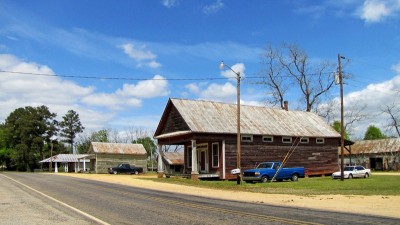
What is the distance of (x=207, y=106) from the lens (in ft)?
132

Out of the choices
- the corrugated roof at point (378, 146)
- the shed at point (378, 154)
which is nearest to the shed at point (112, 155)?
the shed at point (378, 154)

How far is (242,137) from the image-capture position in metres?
37.9

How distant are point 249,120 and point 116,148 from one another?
3556cm

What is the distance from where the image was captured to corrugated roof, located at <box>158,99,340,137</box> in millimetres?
37062

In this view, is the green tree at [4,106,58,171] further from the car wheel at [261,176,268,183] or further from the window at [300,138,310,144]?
the car wheel at [261,176,268,183]

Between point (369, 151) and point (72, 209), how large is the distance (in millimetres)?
60325

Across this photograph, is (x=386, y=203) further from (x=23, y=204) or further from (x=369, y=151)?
(x=369, y=151)

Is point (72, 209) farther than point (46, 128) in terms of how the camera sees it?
No

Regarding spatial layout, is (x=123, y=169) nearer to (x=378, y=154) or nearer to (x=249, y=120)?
(x=249, y=120)

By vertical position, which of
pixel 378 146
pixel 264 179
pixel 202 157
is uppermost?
pixel 378 146

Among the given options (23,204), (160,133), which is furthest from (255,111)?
(23,204)

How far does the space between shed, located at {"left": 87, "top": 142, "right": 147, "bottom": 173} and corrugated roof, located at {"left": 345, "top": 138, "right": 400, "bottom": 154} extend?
3457 cm

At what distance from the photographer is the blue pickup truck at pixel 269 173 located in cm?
3119

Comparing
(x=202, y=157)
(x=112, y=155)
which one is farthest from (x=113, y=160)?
(x=202, y=157)
